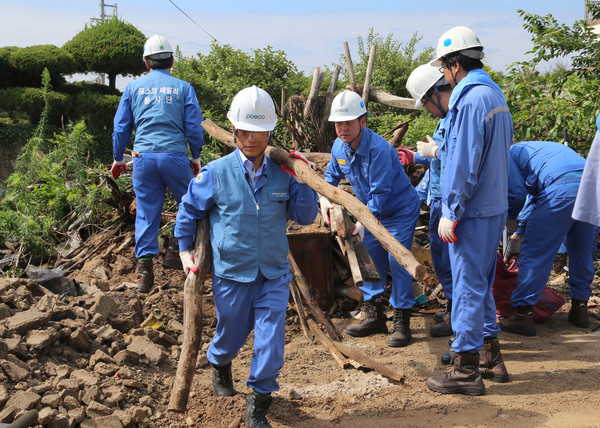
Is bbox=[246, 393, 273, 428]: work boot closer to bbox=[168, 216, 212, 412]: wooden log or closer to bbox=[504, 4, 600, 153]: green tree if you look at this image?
bbox=[168, 216, 212, 412]: wooden log

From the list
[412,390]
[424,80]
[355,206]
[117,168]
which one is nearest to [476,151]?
[355,206]

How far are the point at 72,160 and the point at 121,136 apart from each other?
1715mm

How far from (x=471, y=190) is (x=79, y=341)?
2919 millimetres

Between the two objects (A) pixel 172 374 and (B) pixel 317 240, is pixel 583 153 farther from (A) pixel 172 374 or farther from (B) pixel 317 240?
(A) pixel 172 374

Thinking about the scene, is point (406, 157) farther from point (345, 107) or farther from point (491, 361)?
point (491, 361)

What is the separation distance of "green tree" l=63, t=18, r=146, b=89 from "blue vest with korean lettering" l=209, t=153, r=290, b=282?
14199 mm

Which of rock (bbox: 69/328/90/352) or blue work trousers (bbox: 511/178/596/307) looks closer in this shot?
rock (bbox: 69/328/90/352)

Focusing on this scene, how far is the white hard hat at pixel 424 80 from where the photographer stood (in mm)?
4641

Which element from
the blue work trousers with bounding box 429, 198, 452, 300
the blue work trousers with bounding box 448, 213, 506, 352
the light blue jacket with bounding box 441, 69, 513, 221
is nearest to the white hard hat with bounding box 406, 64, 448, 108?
the light blue jacket with bounding box 441, 69, 513, 221

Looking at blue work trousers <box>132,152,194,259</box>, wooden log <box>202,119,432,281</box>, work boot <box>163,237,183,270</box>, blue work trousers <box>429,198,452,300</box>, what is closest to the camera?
wooden log <box>202,119,432,281</box>

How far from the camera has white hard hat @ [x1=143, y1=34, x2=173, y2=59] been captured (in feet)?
20.4

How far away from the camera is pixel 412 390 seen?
162 inches

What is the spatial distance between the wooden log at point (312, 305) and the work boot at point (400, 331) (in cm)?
48

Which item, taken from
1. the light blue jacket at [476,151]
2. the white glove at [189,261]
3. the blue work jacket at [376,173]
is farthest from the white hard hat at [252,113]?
A: the blue work jacket at [376,173]
